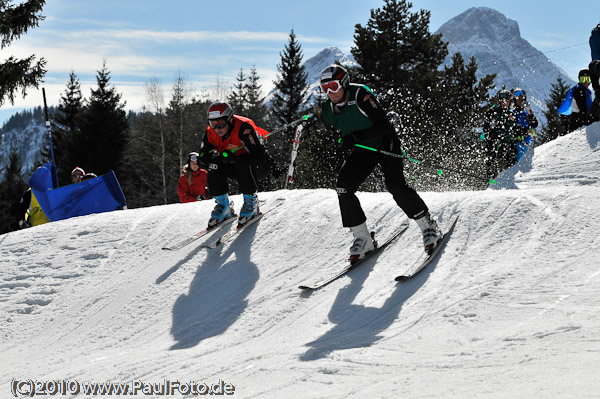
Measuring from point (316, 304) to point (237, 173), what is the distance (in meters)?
2.65

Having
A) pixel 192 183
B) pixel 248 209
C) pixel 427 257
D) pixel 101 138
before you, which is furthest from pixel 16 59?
pixel 101 138

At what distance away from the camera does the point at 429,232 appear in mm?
5551

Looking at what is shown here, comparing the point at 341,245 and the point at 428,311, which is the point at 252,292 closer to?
the point at 341,245

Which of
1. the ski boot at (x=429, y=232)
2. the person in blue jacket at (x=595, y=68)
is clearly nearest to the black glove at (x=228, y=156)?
the ski boot at (x=429, y=232)

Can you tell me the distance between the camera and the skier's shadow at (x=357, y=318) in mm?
4066

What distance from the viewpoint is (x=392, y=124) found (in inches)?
227

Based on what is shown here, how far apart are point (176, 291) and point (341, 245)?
1.96m

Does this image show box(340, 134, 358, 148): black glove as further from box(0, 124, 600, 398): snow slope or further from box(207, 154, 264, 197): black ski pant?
box(207, 154, 264, 197): black ski pant

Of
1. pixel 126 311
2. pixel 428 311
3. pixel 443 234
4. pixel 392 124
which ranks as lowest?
pixel 126 311

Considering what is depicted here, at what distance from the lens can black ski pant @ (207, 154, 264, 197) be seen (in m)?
7.15

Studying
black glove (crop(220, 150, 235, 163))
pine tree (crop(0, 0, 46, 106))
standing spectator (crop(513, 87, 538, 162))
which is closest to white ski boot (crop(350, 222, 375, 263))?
black glove (crop(220, 150, 235, 163))

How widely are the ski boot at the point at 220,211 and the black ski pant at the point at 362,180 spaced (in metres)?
2.36

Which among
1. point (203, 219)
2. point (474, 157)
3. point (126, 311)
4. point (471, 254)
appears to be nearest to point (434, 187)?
point (474, 157)

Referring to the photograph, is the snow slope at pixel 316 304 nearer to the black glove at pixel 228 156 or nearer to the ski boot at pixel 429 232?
the ski boot at pixel 429 232
